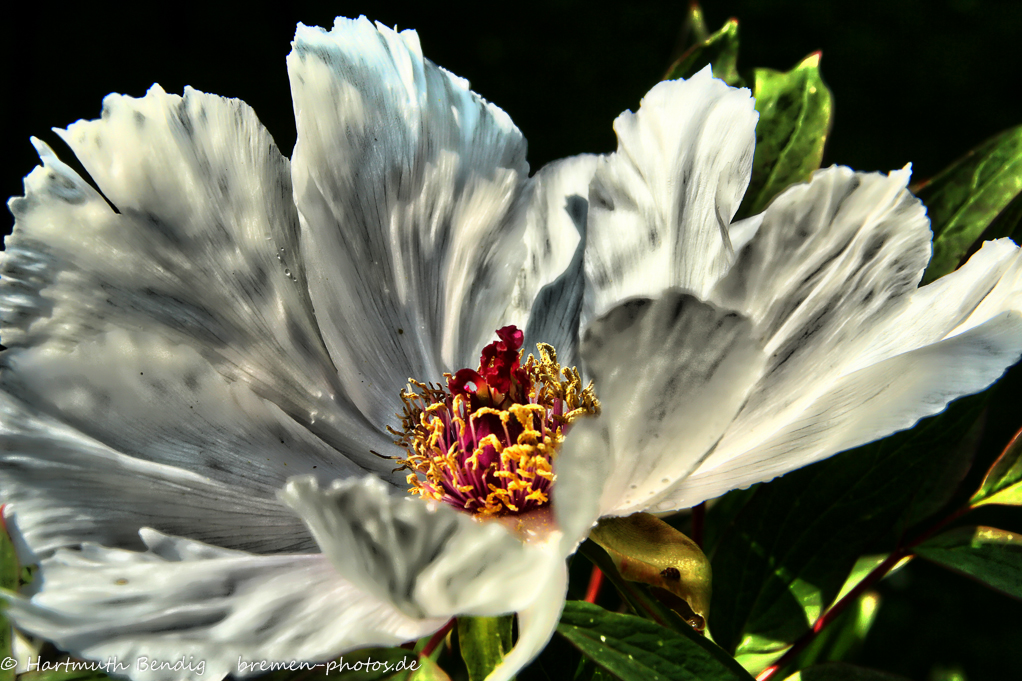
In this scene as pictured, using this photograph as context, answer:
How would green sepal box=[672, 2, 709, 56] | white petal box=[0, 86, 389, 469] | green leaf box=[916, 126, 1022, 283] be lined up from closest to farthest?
white petal box=[0, 86, 389, 469] → green leaf box=[916, 126, 1022, 283] → green sepal box=[672, 2, 709, 56]

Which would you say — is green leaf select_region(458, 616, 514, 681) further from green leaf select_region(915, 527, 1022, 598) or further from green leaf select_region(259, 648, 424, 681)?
green leaf select_region(915, 527, 1022, 598)

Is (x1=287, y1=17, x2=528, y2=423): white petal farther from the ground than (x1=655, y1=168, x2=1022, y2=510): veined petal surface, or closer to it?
farther from the ground

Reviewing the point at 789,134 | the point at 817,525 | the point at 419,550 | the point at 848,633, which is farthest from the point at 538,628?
the point at 848,633

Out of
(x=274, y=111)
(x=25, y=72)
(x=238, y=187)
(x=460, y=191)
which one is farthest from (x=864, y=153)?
(x=25, y=72)

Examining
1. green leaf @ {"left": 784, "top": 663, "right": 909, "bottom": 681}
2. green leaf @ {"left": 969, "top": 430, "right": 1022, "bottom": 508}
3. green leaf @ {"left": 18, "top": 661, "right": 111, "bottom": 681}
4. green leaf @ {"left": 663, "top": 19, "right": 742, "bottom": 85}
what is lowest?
green leaf @ {"left": 784, "top": 663, "right": 909, "bottom": 681}

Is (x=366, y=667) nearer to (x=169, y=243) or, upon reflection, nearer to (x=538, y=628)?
(x=538, y=628)

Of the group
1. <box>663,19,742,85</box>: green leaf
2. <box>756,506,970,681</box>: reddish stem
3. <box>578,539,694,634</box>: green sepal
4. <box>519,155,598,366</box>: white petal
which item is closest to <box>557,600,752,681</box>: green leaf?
<box>578,539,694,634</box>: green sepal

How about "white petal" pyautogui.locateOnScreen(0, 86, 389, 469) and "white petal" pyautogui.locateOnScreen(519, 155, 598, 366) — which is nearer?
"white petal" pyautogui.locateOnScreen(0, 86, 389, 469)

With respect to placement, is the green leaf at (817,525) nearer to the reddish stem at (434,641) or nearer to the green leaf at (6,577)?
the reddish stem at (434,641)
